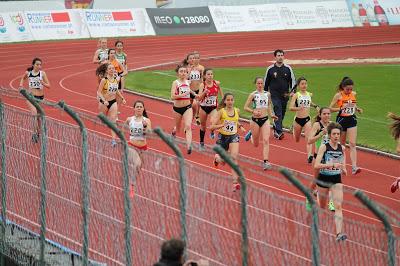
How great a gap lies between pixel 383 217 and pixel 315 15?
157ft

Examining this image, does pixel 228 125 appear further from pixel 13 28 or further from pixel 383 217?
pixel 13 28

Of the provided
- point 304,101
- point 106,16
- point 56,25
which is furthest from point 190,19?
point 304,101

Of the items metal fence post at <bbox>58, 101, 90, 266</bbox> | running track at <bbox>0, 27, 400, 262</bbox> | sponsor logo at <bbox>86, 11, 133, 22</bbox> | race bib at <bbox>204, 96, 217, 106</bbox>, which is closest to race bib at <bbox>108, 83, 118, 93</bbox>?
race bib at <bbox>204, 96, 217, 106</bbox>

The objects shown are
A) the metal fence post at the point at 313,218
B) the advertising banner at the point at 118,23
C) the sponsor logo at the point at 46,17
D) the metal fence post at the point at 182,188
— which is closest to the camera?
the metal fence post at the point at 313,218

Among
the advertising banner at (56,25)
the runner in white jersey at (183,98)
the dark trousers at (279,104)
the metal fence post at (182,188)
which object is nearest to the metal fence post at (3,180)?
the metal fence post at (182,188)

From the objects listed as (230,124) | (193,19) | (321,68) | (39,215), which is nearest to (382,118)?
(230,124)

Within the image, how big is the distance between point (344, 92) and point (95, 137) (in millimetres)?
9675

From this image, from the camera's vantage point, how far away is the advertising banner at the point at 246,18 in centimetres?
5228

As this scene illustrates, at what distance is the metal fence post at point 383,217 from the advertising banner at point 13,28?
3828 cm

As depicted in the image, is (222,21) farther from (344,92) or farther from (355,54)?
(344,92)

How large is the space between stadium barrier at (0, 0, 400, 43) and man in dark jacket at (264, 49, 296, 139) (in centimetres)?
2296

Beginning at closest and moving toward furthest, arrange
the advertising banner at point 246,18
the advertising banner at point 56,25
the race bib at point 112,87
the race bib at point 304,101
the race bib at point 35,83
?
the race bib at point 304,101
the race bib at point 112,87
the race bib at point 35,83
the advertising banner at point 56,25
the advertising banner at point 246,18

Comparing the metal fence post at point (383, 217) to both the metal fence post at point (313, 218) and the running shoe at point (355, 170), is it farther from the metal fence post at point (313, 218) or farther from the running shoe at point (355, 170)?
the running shoe at point (355, 170)

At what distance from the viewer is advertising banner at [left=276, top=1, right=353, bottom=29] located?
177ft
